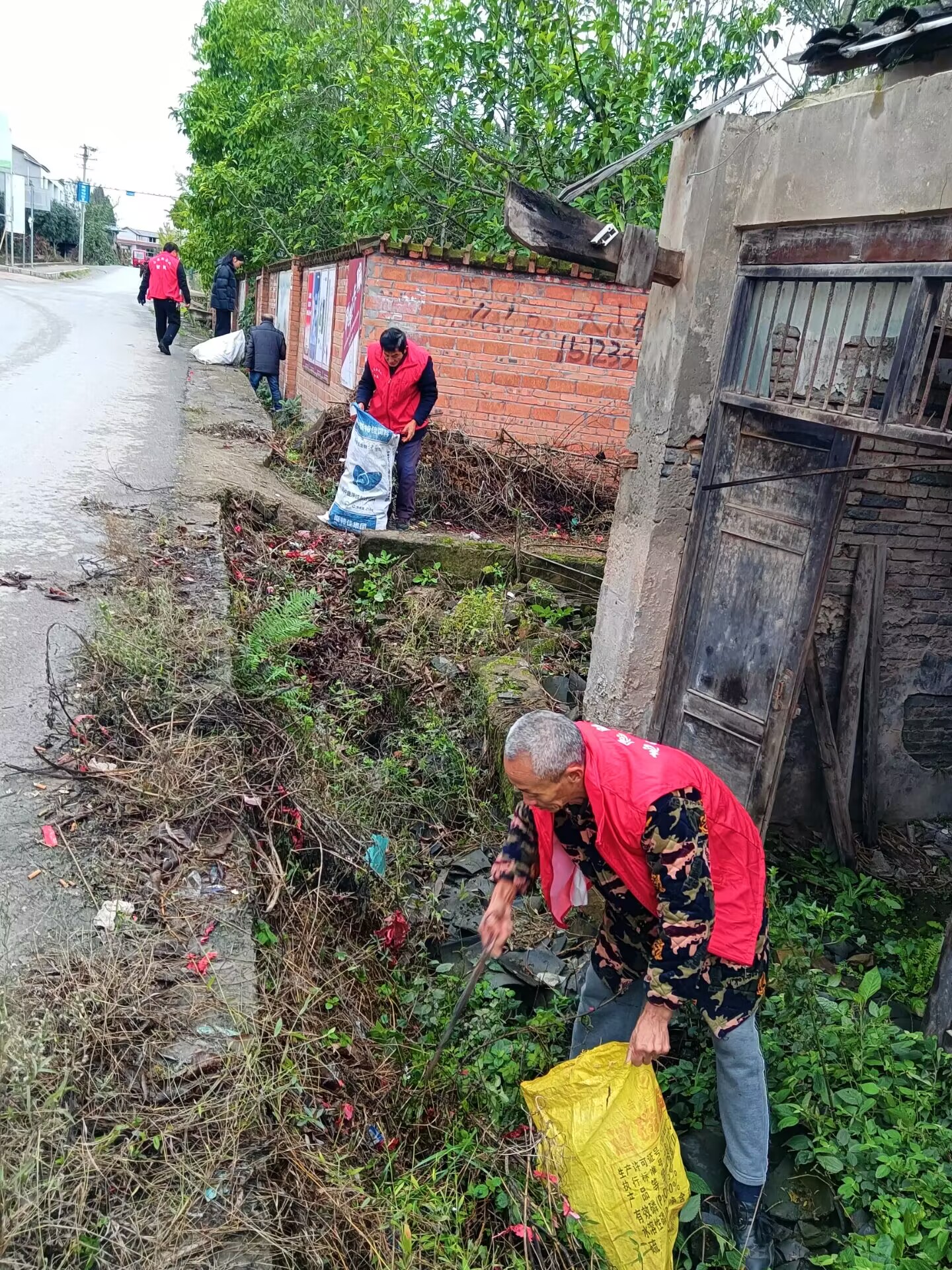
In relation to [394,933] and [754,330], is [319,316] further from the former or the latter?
[394,933]

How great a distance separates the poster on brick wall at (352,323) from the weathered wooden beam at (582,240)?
5635 mm

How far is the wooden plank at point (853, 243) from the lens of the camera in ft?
11.4

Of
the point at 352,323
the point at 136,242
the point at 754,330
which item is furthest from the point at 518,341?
the point at 136,242

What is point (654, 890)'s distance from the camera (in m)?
2.59

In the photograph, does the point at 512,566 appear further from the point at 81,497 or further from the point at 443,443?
the point at 81,497

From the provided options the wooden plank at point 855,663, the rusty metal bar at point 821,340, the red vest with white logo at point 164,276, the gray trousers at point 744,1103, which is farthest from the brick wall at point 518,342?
the gray trousers at point 744,1103

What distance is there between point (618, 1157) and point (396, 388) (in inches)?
247

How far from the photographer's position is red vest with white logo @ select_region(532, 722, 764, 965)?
251 cm

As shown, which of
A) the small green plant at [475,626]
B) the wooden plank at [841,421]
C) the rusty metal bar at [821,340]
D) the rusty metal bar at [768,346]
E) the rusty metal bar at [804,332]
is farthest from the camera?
the small green plant at [475,626]

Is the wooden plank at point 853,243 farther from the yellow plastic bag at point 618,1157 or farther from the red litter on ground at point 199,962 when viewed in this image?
the red litter on ground at point 199,962

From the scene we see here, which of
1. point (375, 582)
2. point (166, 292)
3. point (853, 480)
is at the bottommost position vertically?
point (375, 582)

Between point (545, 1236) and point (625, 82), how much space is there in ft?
37.1

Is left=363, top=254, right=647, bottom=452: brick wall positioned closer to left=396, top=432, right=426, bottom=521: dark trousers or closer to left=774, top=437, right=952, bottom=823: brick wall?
left=396, top=432, right=426, bottom=521: dark trousers

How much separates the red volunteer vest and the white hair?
562 centimetres
